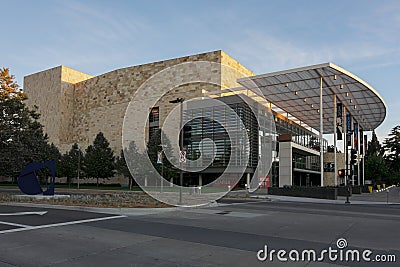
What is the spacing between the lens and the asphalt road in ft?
25.7

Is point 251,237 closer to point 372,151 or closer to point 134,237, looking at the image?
point 134,237

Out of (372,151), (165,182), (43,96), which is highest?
(43,96)

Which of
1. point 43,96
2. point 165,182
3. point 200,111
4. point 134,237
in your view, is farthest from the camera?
point 43,96

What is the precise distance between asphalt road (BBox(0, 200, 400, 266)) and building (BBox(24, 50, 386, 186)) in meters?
17.5

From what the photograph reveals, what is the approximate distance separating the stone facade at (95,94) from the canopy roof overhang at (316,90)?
13.0 m

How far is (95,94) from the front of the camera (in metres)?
75.8

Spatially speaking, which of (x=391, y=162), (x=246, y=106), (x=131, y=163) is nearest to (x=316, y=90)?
(x=246, y=106)

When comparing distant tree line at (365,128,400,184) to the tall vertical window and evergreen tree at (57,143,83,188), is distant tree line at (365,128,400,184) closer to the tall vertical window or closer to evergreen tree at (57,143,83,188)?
the tall vertical window

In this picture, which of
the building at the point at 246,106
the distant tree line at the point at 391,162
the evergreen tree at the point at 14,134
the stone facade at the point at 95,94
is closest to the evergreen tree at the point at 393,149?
the distant tree line at the point at 391,162

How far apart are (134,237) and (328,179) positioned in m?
55.2

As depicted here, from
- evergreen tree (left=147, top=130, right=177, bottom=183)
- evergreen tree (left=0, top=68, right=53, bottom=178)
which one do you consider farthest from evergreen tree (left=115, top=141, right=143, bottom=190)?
evergreen tree (left=0, top=68, right=53, bottom=178)

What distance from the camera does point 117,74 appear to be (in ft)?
236

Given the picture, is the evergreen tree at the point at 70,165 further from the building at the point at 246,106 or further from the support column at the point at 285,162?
the support column at the point at 285,162

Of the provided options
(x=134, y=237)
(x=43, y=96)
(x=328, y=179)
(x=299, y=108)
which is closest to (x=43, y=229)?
(x=134, y=237)
